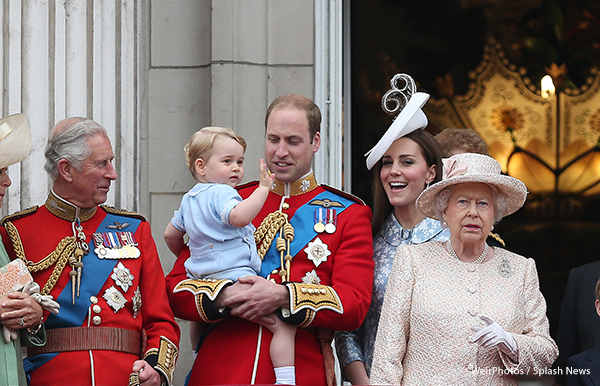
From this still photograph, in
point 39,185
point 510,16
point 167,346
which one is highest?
point 510,16

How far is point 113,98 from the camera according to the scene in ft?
18.1

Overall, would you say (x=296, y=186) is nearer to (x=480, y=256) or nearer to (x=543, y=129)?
(x=480, y=256)

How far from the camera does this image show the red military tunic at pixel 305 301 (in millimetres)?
3750

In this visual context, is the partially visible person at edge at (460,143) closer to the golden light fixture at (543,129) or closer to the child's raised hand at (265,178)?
the child's raised hand at (265,178)

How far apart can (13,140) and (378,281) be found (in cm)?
156

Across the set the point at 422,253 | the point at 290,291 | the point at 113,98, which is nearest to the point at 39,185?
the point at 113,98

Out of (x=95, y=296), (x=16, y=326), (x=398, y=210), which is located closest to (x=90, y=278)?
(x=95, y=296)

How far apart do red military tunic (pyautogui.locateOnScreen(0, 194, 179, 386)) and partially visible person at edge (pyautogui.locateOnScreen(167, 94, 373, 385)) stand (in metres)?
0.13

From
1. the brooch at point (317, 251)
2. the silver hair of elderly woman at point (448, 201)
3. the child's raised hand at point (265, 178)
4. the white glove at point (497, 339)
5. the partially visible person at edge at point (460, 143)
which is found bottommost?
the white glove at point (497, 339)

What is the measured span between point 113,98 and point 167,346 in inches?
83.8

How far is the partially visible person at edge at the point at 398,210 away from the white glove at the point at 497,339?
2.19 ft

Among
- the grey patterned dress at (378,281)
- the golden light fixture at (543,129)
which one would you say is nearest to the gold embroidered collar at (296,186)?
the grey patterned dress at (378,281)

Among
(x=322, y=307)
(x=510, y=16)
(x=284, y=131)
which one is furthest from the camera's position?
(x=510, y=16)

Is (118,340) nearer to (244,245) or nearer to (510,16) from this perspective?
(244,245)
